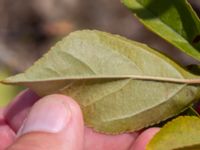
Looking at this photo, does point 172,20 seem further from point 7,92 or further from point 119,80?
point 7,92

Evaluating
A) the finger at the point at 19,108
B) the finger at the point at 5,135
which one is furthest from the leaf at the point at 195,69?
the finger at the point at 5,135

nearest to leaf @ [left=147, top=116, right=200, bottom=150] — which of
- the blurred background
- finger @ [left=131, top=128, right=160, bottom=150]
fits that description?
finger @ [left=131, top=128, right=160, bottom=150]

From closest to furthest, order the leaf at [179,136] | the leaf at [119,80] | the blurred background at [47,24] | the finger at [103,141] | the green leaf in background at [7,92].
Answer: the leaf at [179,136] → the leaf at [119,80] → the finger at [103,141] → the green leaf in background at [7,92] → the blurred background at [47,24]

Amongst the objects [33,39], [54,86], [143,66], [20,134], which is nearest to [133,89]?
[143,66]

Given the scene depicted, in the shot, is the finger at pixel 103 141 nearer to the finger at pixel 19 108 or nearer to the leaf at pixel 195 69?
the finger at pixel 19 108

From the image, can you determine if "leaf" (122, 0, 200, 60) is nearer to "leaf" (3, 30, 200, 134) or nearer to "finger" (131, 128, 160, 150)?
"leaf" (3, 30, 200, 134)

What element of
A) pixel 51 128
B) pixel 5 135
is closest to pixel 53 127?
pixel 51 128

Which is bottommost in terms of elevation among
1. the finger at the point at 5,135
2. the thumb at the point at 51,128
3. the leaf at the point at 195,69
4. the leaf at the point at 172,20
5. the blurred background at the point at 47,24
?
the blurred background at the point at 47,24

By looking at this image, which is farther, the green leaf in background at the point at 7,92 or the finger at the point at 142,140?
the green leaf in background at the point at 7,92
